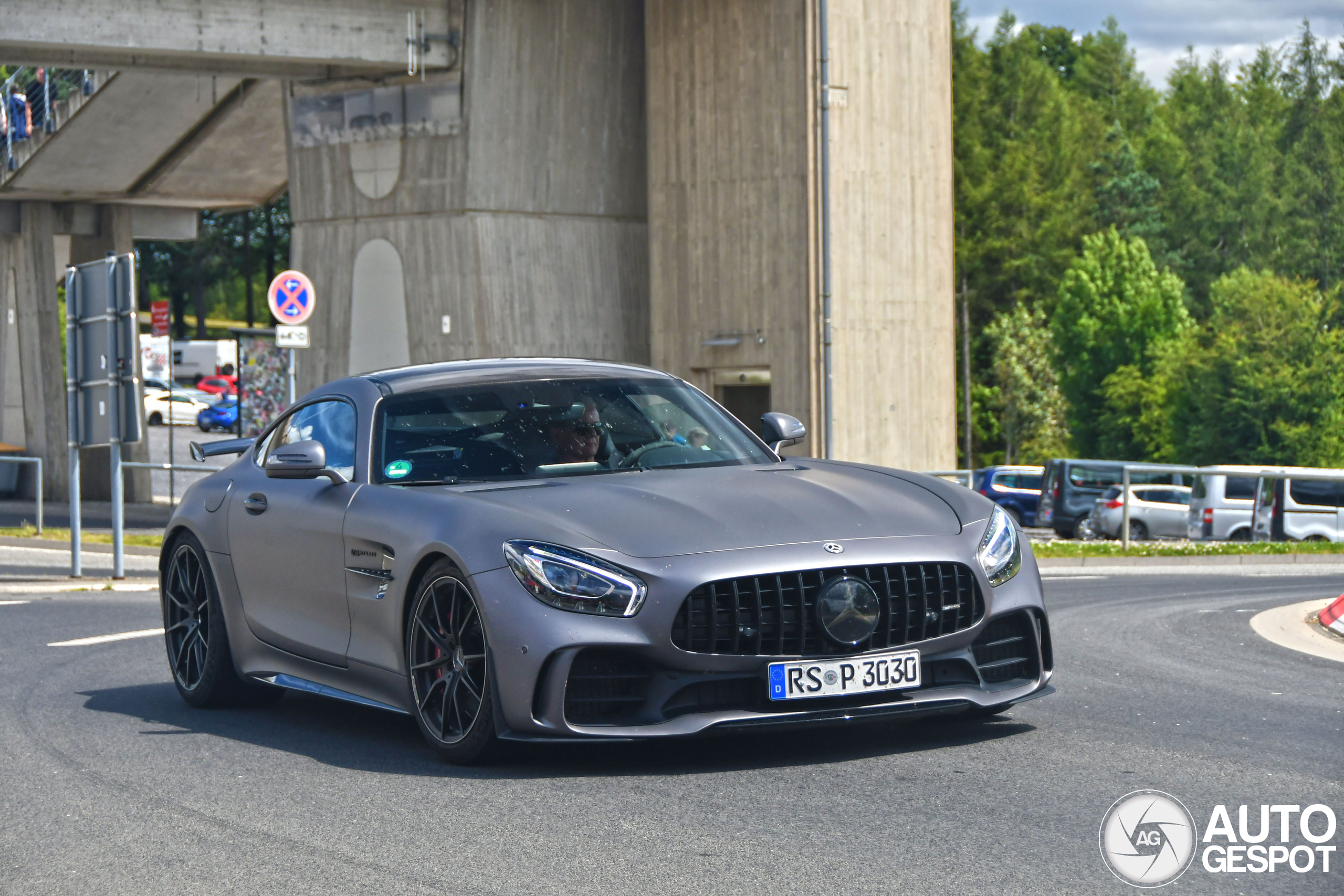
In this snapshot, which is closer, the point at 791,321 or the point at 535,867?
the point at 535,867

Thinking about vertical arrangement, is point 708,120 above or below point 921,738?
above

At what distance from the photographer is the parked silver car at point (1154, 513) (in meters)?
24.2

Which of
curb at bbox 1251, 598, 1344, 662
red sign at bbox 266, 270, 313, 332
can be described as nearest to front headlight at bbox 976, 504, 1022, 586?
curb at bbox 1251, 598, 1344, 662

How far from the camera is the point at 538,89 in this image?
100 ft

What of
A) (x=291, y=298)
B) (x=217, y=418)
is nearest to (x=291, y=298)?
(x=291, y=298)

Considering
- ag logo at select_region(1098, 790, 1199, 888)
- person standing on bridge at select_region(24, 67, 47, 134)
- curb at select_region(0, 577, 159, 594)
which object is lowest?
curb at select_region(0, 577, 159, 594)

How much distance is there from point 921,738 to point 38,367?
3731 centimetres

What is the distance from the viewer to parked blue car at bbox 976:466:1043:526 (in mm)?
45906

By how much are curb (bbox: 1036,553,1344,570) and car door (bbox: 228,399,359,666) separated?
48.9 ft

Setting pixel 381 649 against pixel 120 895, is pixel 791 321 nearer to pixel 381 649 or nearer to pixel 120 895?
pixel 381 649

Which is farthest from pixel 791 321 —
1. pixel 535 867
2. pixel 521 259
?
pixel 535 867

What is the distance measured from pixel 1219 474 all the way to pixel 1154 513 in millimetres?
1453

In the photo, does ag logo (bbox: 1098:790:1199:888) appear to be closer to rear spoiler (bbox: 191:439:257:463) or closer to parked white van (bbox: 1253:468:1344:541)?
rear spoiler (bbox: 191:439:257:463)

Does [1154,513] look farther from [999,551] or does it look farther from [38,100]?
[38,100]
